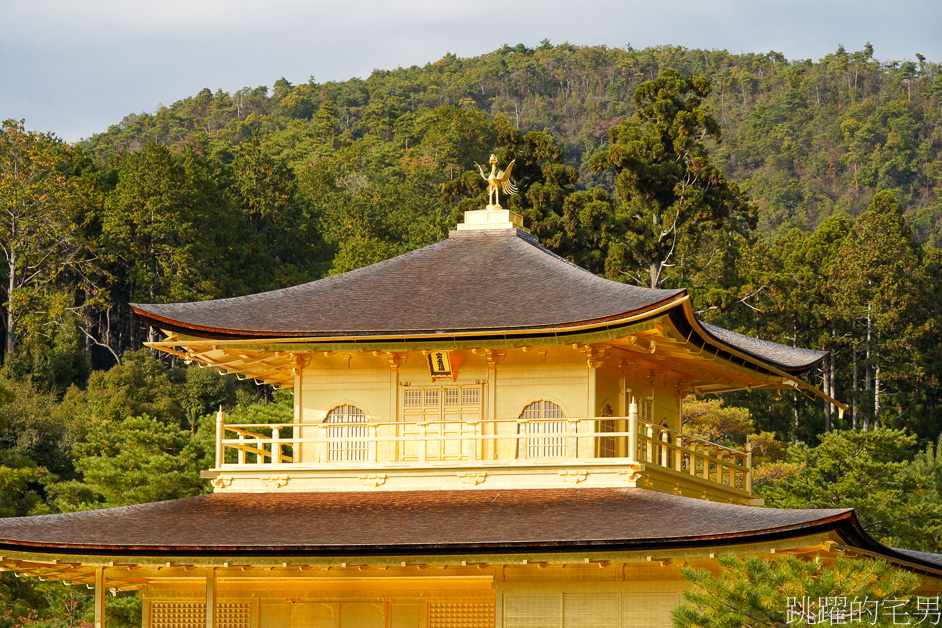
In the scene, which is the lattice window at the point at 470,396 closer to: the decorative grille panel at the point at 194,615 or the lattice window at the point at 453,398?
the lattice window at the point at 453,398

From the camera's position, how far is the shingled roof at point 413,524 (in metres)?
17.4

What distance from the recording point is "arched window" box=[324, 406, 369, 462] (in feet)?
72.6

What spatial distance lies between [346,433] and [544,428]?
10.6ft

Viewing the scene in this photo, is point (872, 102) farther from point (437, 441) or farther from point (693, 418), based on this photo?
point (437, 441)

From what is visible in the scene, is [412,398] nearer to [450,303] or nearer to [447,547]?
[450,303]

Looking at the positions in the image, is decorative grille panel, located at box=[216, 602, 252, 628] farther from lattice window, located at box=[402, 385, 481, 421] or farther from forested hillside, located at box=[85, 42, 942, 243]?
forested hillside, located at box=[85, 42, 942, 243]

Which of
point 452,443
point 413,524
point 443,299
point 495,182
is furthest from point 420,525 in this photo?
point 495,182

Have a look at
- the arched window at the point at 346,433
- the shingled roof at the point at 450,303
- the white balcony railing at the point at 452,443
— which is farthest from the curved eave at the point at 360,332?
the arched window at the point at 346,433

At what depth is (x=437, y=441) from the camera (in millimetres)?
22062

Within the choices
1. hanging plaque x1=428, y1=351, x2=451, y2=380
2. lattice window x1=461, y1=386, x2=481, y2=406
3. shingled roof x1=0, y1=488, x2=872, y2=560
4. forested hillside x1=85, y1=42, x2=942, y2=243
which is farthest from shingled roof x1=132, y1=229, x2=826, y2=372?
forested hillside x1=85, y1=42, x2=942, y2=243

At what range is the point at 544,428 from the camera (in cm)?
2156

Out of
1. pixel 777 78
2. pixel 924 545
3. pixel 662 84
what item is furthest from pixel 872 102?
pixel 924 545

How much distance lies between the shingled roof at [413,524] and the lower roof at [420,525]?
1cm

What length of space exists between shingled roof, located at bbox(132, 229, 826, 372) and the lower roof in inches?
98.9
